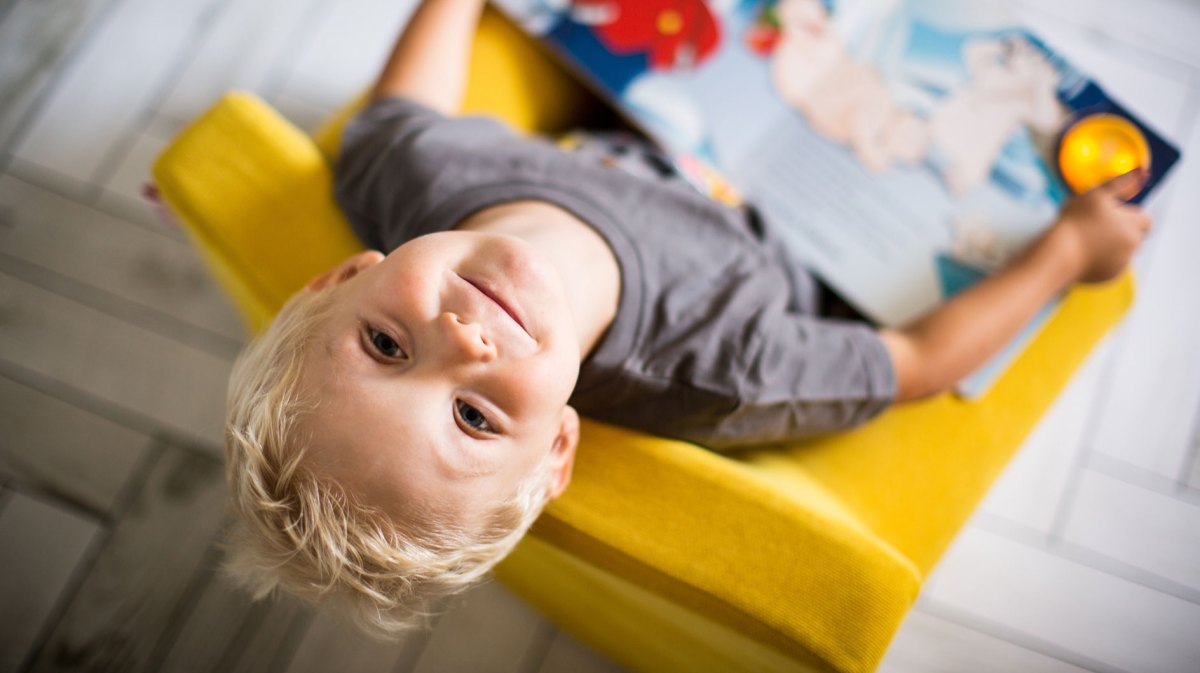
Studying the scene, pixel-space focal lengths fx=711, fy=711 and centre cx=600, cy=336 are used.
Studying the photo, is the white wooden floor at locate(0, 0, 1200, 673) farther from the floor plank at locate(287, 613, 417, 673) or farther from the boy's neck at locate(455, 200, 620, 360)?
the boy's neck at locate(455, 200, 620, 360)

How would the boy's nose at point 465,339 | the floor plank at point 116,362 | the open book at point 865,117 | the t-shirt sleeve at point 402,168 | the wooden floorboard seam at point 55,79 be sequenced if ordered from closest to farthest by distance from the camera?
the boy's nose at point 465,339
the t-shirt sleeve at point 402,168
the open book at point 865,117
the floor plank at point 116,362
the wooden floorboard seam at point 55,79

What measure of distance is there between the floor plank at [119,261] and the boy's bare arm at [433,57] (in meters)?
0.49

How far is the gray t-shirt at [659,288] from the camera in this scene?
27.2 inches

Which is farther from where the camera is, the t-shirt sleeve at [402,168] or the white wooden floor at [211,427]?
the white wooden floor at [211,427]

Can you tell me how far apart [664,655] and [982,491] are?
39 centimetres

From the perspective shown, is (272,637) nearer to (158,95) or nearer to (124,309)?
(124,309)

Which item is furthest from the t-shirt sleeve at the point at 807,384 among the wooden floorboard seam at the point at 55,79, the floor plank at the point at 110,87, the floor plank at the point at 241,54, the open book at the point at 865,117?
the wooden floorboard seam at the point at 55,79

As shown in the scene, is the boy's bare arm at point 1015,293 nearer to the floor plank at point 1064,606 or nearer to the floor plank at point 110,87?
the floor plank at point 1064,606

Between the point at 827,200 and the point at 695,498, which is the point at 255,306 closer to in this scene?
the point at 695,498

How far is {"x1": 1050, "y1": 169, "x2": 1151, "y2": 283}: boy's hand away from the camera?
0.79 meters

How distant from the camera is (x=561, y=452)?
627mm

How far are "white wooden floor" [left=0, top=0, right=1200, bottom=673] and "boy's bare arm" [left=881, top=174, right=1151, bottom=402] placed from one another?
354 millimetres

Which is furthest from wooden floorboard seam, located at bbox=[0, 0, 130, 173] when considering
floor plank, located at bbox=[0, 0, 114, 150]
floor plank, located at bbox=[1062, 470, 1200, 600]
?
floor plank, located at bbox=[1062, 470, 1200, 600]

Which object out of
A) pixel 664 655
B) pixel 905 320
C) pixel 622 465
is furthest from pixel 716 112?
pixel 664 655
